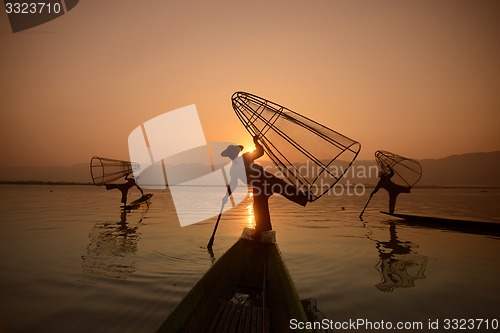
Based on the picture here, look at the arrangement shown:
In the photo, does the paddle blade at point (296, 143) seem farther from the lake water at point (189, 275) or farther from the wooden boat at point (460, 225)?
the wooden boat at point (460, 225)

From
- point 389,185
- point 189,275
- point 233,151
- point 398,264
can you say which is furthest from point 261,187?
point 389,185

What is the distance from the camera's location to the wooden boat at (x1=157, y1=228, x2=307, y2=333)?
3.49 metres

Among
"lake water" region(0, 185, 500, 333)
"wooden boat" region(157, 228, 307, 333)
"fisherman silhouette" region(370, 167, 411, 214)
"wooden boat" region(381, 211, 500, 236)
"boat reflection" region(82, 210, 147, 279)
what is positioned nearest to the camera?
"wooden boat" region(157, 228, 307, 333)

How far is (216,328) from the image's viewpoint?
371 centimetres

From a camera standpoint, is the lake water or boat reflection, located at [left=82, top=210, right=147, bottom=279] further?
boat reflection, located at [left=82, top=210, right=147, bottom=279]

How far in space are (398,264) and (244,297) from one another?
20.9 feet

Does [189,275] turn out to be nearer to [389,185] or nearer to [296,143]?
[296,143]

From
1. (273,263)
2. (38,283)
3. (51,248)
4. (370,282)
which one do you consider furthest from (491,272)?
(51,248)

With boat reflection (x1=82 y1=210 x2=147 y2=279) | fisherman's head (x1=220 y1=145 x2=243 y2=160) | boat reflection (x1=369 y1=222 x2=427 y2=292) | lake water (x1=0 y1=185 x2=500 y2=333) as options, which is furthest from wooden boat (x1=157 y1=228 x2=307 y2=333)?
boat reflection (x1=82 y1=210 x2=147 y2=279)

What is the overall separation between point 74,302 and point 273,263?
4240mm

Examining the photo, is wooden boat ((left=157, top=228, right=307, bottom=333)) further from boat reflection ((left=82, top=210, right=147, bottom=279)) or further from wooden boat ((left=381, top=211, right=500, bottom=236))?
wooden boat ((left=381, top=211, right=500, bottom=236))

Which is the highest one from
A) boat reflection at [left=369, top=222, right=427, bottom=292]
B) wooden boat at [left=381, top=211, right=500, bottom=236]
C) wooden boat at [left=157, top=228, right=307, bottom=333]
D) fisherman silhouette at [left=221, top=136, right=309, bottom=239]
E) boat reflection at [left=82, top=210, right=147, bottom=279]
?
fisherman silhouette at [left=221, top=136, right=309, bottom=239]

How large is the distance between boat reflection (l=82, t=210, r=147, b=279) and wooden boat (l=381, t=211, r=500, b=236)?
54.0 ft

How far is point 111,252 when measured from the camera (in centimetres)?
948
